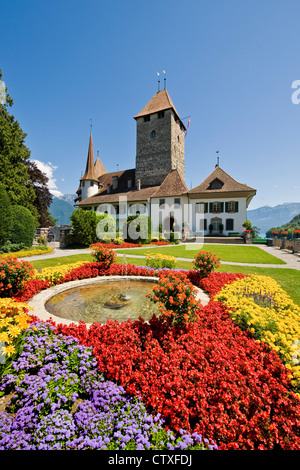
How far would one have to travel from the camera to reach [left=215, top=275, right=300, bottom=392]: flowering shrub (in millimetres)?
3123

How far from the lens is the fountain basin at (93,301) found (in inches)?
199

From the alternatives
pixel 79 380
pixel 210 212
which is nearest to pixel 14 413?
pixel 79 380

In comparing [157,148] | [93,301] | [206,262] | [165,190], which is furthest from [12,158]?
[206,262]

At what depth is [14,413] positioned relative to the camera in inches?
96.7

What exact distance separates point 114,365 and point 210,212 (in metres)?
→ 29.2

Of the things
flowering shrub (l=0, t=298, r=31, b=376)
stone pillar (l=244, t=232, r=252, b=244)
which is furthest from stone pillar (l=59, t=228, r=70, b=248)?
stone pillar (l=244, t=232, r=252, b=244)

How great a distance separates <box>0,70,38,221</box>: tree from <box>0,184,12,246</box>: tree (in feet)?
19.4

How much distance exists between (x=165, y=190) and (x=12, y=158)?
19.8 meters

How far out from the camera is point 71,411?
8.41 feet

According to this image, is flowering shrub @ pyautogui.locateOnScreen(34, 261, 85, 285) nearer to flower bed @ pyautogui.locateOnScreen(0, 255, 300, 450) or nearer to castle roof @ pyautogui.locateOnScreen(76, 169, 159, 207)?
flower bed @ pyautogui.locateOnScreen(0, 255, 300, 450)

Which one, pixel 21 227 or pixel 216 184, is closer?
pixel 21 227

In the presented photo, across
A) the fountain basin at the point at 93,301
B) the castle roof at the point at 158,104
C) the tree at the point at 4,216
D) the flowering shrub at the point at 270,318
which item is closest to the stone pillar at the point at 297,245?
the flowering shrub at the point at 270,318

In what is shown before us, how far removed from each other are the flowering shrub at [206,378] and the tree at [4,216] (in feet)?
46.6

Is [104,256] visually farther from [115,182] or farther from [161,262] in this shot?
[115,182]
